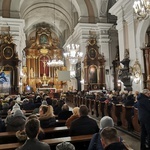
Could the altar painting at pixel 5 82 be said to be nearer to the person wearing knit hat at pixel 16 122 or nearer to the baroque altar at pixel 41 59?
the baroque altar at pixel 41 59

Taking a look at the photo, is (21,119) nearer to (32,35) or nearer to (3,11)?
(3,11)

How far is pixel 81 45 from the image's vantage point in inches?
648

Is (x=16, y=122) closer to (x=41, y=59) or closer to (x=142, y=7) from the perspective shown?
(x=142, y=7)

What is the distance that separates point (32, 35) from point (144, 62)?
68.6 feet

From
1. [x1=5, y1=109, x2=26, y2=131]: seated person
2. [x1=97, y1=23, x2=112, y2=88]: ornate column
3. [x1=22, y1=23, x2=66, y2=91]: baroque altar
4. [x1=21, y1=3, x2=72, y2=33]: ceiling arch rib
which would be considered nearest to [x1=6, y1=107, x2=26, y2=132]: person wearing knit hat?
[x1=5, y1=109, x2=26, y2=131]: seated person

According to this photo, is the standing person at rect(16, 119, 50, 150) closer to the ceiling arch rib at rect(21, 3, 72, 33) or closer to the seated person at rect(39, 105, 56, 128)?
the seated person at rect(39, 105, 56, 128)

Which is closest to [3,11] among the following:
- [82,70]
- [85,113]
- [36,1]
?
[36,1]

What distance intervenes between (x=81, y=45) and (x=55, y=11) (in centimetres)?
762

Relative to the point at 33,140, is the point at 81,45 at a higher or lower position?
higher

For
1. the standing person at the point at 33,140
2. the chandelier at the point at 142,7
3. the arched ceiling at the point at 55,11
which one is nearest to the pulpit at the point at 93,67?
the arched ceiling at the point at 55,11

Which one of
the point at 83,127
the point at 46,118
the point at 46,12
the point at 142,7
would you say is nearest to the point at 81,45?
the point at 46,12

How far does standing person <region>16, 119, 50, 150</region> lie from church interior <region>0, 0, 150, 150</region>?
492 cm

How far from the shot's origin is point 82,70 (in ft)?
54.8

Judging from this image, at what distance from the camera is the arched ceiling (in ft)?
49.1
